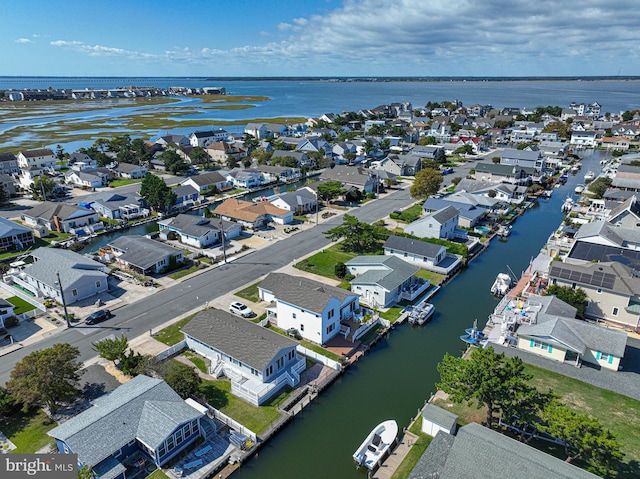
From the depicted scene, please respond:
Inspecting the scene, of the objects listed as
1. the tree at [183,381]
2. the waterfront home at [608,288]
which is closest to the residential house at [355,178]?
the waterfront home at [608,288]

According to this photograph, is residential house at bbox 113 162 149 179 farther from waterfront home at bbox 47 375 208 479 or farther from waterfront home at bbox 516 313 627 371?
waterfront home at bbox 516 313 627 371

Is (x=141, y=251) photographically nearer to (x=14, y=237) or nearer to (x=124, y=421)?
(x=14, y=237)

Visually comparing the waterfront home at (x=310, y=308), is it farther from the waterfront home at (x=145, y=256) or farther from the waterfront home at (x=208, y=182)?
the waterfront home at (x=208, y=182)

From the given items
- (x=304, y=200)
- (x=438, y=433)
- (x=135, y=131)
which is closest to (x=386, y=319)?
(x=438, y=433)

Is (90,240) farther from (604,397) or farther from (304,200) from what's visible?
(604,397)

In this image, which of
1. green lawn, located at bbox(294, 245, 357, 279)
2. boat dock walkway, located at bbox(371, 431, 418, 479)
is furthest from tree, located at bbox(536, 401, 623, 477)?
green lawn, located at bbox(294, 245, 357, 279)

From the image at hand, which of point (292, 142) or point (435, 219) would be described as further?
point (292, 142)

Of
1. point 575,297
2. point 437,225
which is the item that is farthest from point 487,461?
point 437,225
